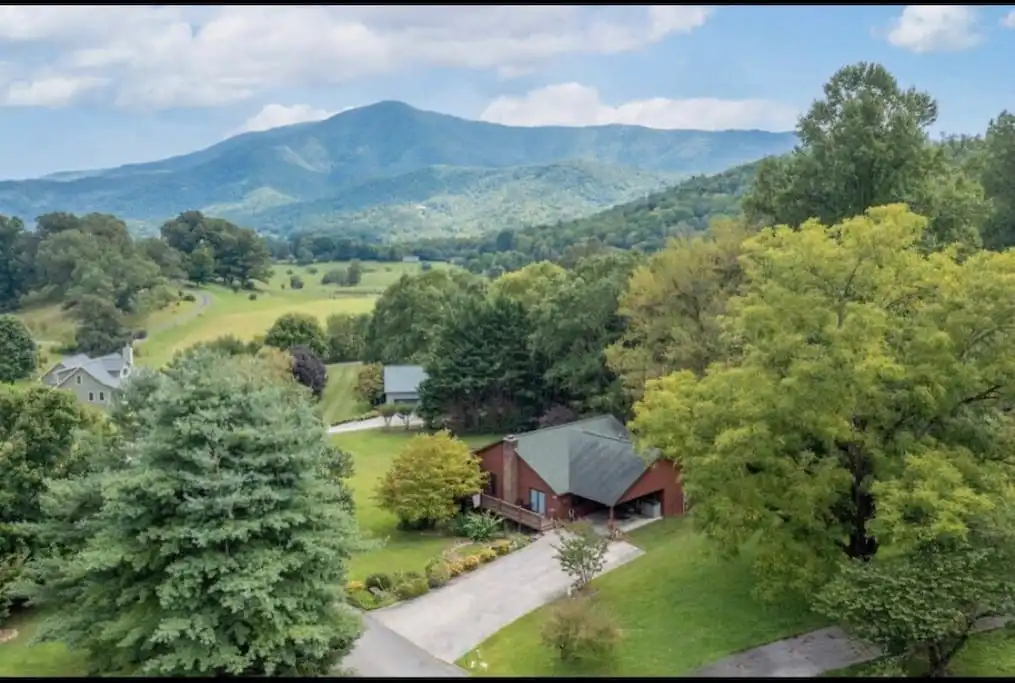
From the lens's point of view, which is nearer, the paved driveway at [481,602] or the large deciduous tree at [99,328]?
the paved driveway at [481,602]

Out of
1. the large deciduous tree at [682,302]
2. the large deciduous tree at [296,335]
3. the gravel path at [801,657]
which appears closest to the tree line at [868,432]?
the gravel path at [801,657]

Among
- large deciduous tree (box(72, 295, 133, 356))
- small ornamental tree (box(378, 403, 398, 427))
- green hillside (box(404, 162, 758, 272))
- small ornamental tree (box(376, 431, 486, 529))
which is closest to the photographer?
small ornamental tree (box(376, 431, 486, 529))

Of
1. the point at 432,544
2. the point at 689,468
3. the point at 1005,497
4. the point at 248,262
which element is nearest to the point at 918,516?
the point at 1005,497

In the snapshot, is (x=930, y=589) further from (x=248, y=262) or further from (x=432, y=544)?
(x=248, y=262)

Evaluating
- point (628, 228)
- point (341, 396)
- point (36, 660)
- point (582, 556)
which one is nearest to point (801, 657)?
point (582, 556)

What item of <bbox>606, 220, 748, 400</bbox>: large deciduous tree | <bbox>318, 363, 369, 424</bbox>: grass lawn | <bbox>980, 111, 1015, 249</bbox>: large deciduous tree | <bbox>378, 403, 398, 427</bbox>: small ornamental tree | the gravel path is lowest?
<bbox>318, 363, 369, 424</bbox>: grass lawn

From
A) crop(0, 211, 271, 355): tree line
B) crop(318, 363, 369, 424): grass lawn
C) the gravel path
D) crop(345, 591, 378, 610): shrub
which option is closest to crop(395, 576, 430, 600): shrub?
crop(345, 591, 378, 610): shrub

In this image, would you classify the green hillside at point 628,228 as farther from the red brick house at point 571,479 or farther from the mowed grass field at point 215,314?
the red brick house at point 571,479

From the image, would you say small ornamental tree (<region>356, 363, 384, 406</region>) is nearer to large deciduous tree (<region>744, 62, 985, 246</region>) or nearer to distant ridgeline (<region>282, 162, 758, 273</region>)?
large deciduous tree (<region>744, 62, 985, 246</region>)
